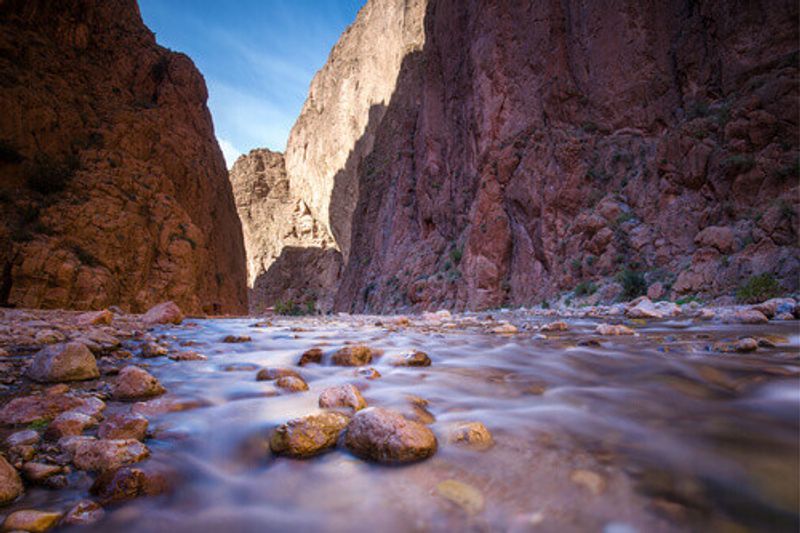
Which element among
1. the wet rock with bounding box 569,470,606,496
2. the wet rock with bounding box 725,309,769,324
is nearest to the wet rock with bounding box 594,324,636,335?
the wet rock with bounding box 725,309,769,324

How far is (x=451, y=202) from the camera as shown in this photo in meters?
24.3

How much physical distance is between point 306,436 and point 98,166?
17.9m

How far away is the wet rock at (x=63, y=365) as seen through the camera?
2715mm

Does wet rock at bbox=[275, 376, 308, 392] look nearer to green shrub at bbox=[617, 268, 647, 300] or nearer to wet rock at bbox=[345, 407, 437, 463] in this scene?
wet rock at bbox=[345, 407, 437, 463]

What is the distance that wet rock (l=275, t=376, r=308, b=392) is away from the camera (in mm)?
2738

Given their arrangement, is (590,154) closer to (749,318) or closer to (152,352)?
(749,318)

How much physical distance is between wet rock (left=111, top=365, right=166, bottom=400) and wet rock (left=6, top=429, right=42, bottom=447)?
75cm

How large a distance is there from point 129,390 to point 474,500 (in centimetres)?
223

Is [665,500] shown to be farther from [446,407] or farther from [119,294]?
[119,294]

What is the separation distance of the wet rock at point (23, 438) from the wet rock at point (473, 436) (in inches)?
67.5

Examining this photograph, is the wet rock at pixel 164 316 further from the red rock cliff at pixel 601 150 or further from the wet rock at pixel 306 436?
the red rock cliff at pixel 601 150

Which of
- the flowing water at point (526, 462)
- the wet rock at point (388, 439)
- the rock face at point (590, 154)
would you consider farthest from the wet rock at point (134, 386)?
the rock face at point (590, 154)

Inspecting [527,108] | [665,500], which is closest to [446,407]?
[665,500]

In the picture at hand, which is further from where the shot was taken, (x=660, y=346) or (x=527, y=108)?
(x=527, y=108)
